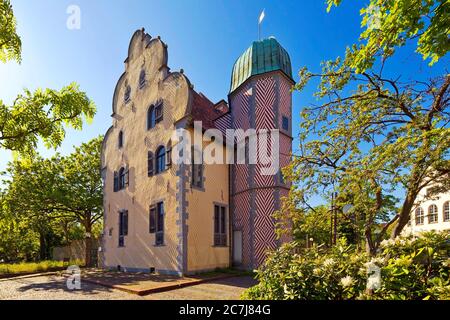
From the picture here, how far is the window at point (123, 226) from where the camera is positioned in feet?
62.0

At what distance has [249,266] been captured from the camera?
1570cm

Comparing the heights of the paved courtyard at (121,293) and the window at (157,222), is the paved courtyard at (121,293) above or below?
below

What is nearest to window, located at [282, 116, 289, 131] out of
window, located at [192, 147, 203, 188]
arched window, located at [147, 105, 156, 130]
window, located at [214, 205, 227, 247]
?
window, located at [192, 147, 203, 188]

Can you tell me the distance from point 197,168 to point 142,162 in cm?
420

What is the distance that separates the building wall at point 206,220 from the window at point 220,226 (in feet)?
0.90

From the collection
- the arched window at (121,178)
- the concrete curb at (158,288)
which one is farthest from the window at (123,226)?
the concrete curb at (158,288)

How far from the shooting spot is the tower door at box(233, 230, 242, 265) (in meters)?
16.6

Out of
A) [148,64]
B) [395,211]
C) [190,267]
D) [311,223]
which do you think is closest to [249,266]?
[190,267]

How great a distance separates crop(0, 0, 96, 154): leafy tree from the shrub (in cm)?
873

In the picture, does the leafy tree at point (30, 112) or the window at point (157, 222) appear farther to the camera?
the window at point (157, 222)

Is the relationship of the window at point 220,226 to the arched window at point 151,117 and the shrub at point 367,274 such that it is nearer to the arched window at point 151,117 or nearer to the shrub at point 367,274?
the arched window at point 151,117

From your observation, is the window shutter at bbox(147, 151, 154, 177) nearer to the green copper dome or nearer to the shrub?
the green copper dome

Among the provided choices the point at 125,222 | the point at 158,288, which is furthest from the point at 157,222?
the point at 158,288
